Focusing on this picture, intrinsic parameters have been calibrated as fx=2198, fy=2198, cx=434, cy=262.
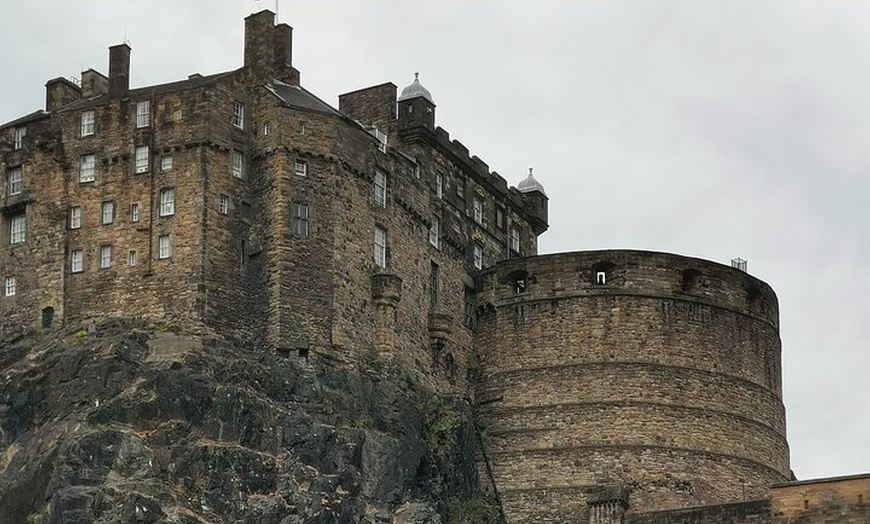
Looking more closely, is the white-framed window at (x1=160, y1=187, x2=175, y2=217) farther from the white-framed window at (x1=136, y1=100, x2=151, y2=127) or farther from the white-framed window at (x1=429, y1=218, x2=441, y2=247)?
the white-framed window at (x1=429, y1=218, x2=441, y2=247)

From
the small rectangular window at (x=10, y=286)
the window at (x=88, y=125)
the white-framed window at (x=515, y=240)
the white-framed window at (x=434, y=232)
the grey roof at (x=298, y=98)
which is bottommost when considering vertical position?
the small rectangular window at (x=10, y=286)

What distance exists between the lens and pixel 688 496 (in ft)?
287

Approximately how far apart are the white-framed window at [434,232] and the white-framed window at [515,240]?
341 inches

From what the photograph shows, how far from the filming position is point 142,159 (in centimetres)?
8388

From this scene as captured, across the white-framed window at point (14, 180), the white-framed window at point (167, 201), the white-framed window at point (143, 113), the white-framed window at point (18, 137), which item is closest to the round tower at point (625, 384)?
the white-framed window at point (167, 201)

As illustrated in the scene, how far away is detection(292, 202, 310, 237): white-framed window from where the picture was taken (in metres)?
83.3

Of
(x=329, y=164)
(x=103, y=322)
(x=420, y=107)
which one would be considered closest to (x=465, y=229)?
(x=420, y=107)

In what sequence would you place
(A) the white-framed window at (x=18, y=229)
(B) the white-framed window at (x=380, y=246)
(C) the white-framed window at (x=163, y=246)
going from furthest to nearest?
(B) the white-framed window at (x=380, y=246), (A) the white-framed window at (x=18, y=229), (C) the white-framed window at (x=163, y=246)

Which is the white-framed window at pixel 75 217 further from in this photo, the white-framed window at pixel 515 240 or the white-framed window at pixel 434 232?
the white-framed window at pixel 515 240

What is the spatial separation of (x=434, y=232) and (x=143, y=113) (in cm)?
1375

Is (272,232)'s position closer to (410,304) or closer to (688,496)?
(410,304)

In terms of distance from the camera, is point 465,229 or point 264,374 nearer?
point 264,374

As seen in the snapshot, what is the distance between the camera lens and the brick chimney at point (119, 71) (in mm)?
86250

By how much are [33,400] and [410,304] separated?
15.7 metres
